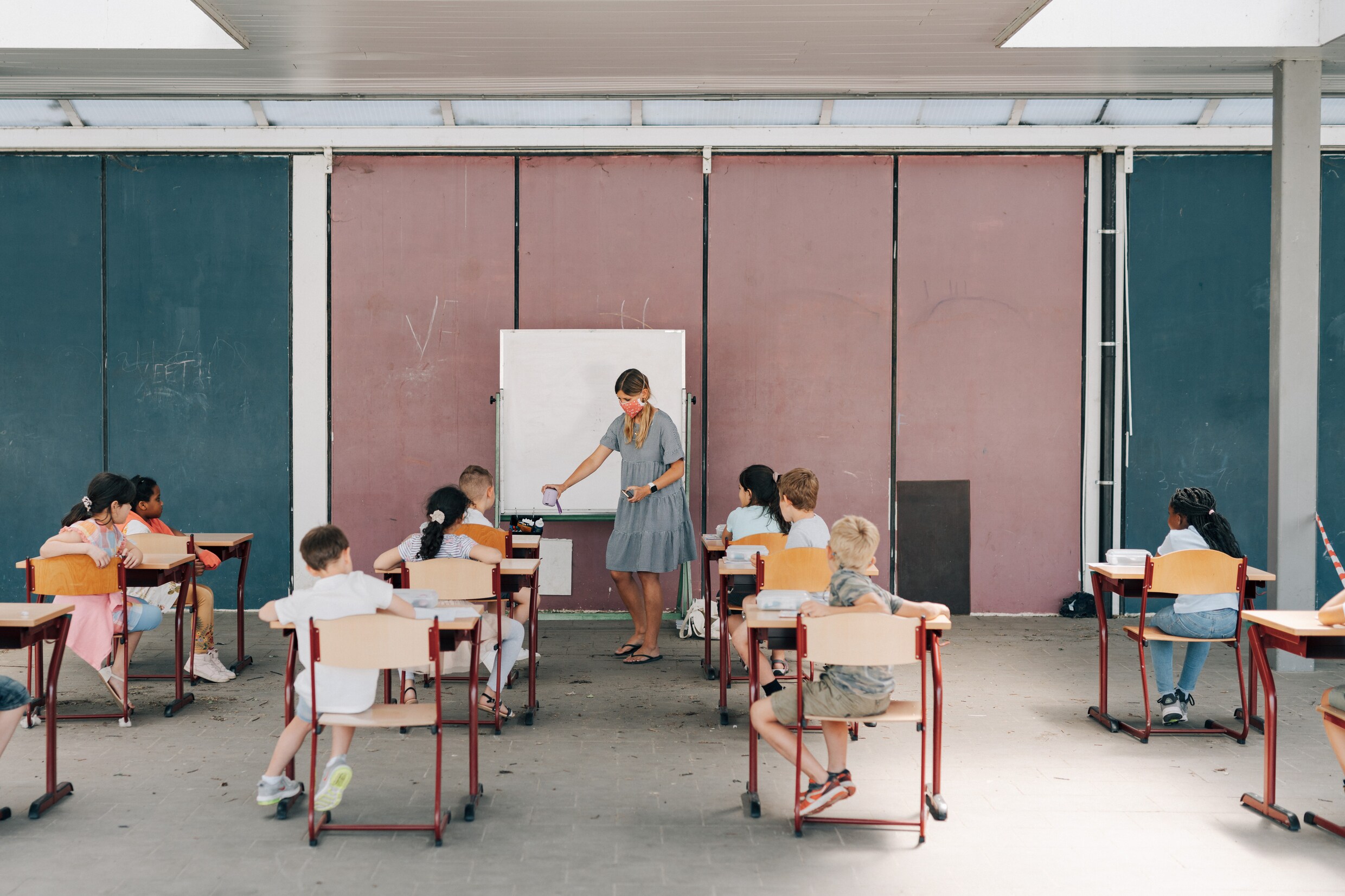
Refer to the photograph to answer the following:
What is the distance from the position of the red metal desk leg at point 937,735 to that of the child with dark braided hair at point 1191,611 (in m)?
1.59

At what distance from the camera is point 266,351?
295 inches

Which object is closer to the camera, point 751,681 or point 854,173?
point 751,681

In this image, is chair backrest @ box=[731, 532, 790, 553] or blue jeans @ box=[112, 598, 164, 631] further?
chair backrest @ box=[731, 532, 790, 553]

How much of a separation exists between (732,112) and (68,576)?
519 centimetres

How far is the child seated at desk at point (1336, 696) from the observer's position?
11.4 feet

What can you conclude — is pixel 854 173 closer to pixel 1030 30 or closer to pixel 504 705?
pixel 1030 30

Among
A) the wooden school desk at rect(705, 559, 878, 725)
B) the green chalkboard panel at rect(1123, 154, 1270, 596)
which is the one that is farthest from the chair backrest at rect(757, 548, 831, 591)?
the green chalkboard panel at rect(1123, 154, 1270, 596)

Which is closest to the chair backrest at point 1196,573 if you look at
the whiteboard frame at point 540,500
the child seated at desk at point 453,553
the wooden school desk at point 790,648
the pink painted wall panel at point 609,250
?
the wooden school desk at point 790,648

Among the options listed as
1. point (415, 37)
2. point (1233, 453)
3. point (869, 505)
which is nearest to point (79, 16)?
point (415, 37)

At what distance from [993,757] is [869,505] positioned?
3304 mm

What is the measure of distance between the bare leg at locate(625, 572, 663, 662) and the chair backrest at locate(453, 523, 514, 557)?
110 centimetres

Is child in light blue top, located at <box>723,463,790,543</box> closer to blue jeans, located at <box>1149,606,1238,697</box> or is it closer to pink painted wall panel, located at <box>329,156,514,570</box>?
blue jeans, located at <box>1149,606,1238,697</box>

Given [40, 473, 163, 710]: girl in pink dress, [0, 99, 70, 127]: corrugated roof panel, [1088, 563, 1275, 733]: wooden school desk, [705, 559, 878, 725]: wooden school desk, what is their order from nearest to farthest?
[40, 473, 163, 710]: girl in pink dress < [1088, 563, 1275, 733]: wooden school desk < [705, 559, 878, 725]: wooden school desk < [0, 99, 70, 127]: corrugated roof panel

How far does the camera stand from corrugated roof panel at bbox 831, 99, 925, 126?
732 cm
